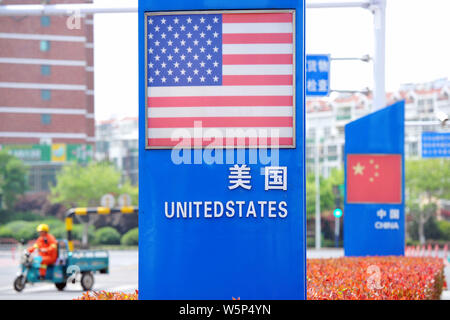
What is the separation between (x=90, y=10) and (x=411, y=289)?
7878mm

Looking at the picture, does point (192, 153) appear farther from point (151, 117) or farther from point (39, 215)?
point (39, 215)

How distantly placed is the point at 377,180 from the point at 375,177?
0.26 feet

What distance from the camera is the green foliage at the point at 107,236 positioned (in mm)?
53938

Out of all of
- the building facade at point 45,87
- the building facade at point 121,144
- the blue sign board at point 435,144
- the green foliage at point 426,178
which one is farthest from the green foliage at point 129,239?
the building facade at point 121,144

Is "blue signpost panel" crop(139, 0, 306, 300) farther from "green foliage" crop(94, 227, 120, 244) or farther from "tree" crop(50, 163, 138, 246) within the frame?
"tree" crop(50, 163, 138, 246)

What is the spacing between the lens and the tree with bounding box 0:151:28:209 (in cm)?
5972

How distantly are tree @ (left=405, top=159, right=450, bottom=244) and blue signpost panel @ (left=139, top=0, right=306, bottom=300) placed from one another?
179 ft

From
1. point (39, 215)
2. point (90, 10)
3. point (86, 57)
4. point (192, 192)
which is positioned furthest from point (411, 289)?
point (86, 57)

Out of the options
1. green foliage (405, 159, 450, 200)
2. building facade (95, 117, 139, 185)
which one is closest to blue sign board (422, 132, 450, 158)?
green foliage (405, 159, 450, 200)

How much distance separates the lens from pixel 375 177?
16.3m

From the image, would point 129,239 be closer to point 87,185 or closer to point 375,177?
point 87,185

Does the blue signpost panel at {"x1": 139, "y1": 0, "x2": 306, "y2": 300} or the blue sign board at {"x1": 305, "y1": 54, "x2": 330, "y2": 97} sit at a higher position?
the blue sign board at {"x1": 305, "y1": 54, "x2": 330, "y2": 97}

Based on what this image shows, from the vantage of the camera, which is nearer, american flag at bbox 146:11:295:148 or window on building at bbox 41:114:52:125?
american flag at bbox 146:11:295:148

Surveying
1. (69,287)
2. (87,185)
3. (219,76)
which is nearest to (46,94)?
(87,185)
